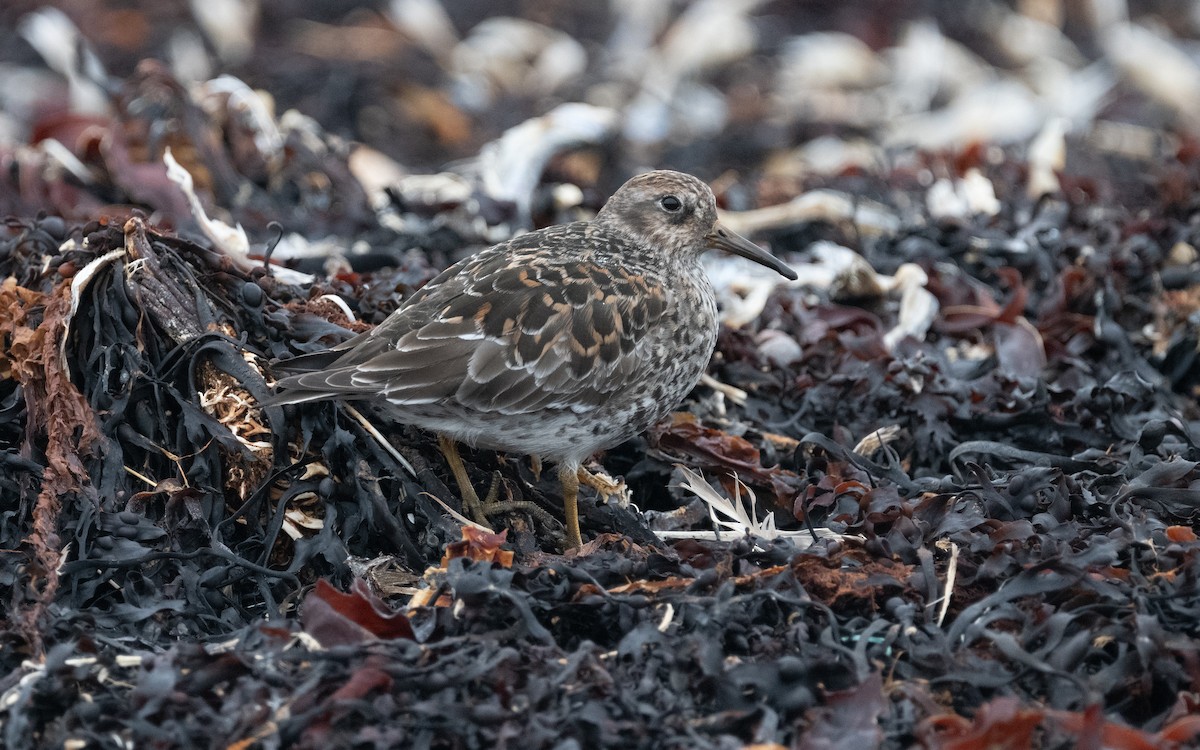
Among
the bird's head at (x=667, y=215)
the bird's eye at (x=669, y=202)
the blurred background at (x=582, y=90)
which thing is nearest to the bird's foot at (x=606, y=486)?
the bird's head at (x=667, y=215)

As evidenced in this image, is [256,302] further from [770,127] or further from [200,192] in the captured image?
[770,127]

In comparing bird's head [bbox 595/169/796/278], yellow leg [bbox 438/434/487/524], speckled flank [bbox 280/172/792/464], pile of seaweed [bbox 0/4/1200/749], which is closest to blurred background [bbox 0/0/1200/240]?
pile of seaweed [bbox 0/4/1200/749]

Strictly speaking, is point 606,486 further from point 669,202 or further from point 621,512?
point 669,202

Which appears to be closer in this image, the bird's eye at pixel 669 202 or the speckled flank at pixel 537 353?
the speckled flank at pixel 537 353

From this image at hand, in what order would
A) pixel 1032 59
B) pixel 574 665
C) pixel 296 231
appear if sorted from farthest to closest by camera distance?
pixel 1032 59 → pixel 296 231 → pixel 574 665

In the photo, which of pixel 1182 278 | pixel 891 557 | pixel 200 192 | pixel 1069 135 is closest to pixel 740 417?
pixel 891 557

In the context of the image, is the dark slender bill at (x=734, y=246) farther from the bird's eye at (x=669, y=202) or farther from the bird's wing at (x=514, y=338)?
the bird's wing at (x=514, y=338)
